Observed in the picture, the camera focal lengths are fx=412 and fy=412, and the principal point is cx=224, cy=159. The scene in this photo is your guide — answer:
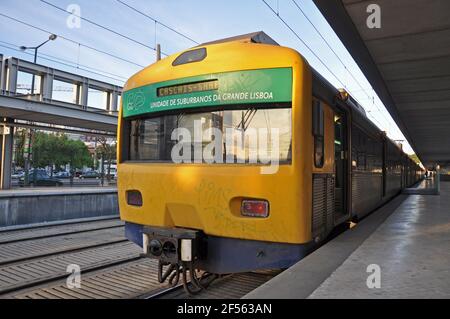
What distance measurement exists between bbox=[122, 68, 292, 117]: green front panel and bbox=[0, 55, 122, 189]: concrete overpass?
46.1 ft

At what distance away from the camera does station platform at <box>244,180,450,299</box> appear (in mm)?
3568

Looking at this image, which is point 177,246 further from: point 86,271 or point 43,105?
point 43,105

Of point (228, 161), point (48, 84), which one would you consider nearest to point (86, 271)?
point (228, 161)

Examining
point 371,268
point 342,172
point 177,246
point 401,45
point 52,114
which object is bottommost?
point 371,268

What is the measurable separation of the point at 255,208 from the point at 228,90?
1338mm

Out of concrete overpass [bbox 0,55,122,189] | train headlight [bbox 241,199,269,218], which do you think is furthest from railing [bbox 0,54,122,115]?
train headlight [bbox 241,199,269,218]

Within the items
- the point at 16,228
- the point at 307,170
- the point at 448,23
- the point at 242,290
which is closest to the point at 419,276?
the point at 307,170

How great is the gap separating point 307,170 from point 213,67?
1.61 meters

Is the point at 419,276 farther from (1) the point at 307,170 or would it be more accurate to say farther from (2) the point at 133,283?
(2) the point at 133,283

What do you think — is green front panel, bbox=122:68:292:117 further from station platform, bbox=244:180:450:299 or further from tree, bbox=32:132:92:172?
tree, bbox=32:132:92:172

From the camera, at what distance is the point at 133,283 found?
6.29 metres

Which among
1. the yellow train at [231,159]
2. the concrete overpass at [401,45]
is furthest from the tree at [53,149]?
the yellow train at [231,159]

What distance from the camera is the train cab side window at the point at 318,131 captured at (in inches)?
178

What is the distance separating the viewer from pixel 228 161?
15.1ft
